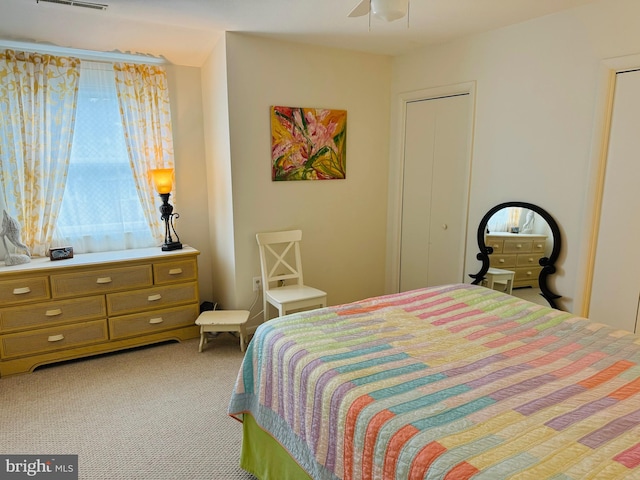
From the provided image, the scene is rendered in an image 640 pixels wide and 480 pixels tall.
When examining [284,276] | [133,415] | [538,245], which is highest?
[538,245]

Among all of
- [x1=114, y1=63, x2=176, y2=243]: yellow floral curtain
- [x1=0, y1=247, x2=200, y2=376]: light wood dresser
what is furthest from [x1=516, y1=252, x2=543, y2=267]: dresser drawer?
[x1=114, y1=63, x2=176, y2=243]: yellow floral curtain

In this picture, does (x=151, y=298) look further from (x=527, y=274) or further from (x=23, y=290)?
(x=527, y=274)

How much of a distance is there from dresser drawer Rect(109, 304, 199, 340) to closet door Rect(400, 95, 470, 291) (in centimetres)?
211

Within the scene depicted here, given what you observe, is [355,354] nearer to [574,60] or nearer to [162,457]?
[162,457]

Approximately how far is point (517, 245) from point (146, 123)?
321 cm

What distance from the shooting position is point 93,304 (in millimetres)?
3137

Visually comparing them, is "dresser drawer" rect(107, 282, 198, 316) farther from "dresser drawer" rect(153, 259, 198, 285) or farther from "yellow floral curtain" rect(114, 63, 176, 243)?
"yellow floral curtain" rect(114, 63, 176, 243)

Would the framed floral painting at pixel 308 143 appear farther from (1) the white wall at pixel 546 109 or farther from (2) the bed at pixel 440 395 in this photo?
(2) the bed at pixel 440 395

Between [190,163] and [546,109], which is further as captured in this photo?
[190,163]

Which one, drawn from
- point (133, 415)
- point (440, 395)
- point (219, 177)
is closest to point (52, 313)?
point (133, 415)

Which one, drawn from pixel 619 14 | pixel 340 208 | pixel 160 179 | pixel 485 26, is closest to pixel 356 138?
pixel 340 208

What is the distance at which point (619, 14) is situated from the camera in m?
2.49

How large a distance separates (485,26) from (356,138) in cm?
139

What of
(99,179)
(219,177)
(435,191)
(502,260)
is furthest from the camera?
(435,191)
